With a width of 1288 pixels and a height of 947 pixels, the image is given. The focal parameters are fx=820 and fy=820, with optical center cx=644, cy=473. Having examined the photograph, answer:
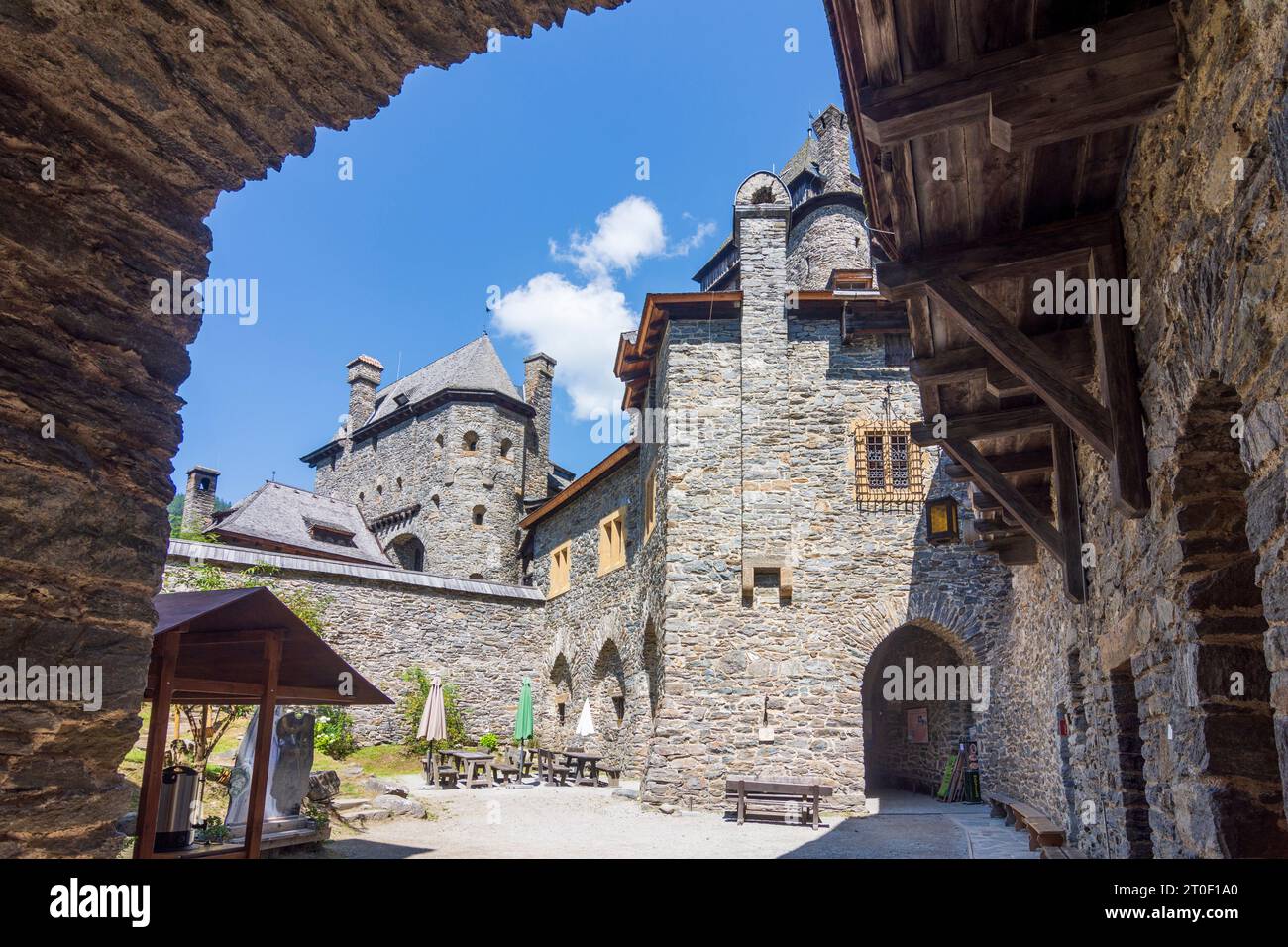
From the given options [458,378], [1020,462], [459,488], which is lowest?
[1020,462]

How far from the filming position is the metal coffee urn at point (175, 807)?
626 cm

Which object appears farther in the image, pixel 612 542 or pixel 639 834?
pixel 612 542

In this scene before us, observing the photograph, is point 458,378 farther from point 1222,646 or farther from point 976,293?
point 1222,646

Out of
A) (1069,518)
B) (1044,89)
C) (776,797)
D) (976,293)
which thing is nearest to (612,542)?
(776,797)

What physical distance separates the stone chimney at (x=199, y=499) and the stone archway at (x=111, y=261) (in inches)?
1259

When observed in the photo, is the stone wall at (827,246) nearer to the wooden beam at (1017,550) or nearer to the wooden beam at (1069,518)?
the wooden beam at (1017,550)

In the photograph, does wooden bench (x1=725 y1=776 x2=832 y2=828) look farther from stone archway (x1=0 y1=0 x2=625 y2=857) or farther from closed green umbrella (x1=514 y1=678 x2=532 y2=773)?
stone archway (x1=0 y1=0 x2=625 y2=857)

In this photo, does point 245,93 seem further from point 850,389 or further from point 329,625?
point 329,625

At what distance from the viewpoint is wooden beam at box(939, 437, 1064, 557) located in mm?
5672

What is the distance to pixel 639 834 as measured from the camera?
33.3 ft

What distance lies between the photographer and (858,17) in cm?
306

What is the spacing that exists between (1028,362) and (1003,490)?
7.20 ft

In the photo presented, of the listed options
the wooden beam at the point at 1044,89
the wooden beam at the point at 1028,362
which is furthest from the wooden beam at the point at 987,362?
the wooden beam at the point at 1044,89
